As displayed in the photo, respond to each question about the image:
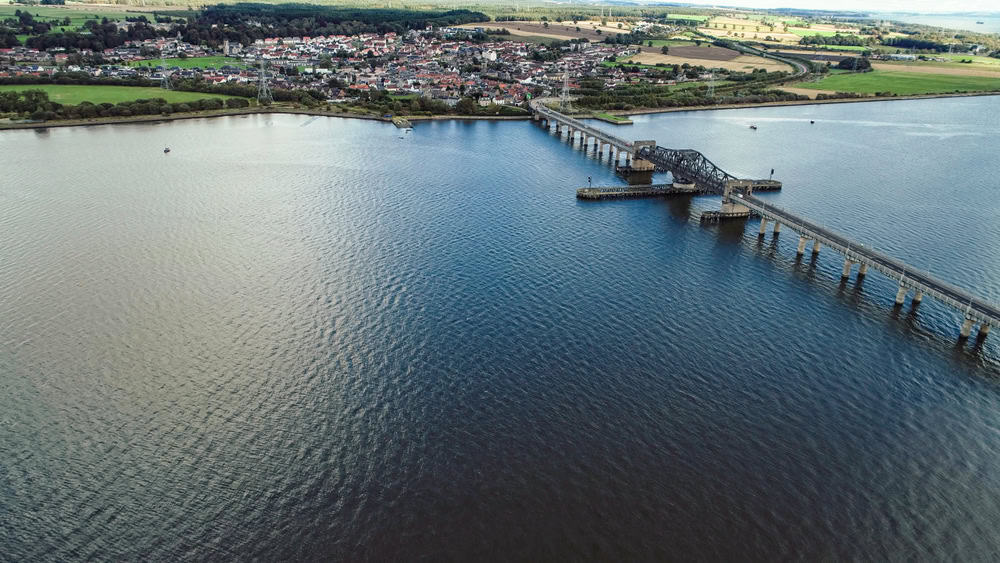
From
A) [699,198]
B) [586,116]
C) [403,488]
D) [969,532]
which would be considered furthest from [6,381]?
[586,116]

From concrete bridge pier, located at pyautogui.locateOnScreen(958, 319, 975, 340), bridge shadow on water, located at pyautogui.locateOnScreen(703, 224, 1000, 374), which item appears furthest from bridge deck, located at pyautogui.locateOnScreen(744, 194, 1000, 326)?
bridge shadow on water, located at pyautogui.locateOnScreen(703, 224, 1000, 374)

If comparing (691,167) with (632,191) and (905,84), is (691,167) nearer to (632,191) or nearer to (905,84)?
(632,191)

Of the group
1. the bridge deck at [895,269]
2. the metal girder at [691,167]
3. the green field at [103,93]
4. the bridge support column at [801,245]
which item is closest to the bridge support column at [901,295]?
the bridge deck at [895,269]

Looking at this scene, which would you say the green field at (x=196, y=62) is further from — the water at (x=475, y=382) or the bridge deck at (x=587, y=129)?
the water at (x=475, y=382)

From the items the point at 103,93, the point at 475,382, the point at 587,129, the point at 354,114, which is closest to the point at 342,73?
the point at 354,114

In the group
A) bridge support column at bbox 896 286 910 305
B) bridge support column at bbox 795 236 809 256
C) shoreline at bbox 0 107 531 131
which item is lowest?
bridge support column at bbox 896 286 910 305

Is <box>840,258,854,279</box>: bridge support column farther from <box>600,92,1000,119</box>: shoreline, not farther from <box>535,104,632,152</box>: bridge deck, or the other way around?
<box>600,92,1000,119</box>: shoreline
